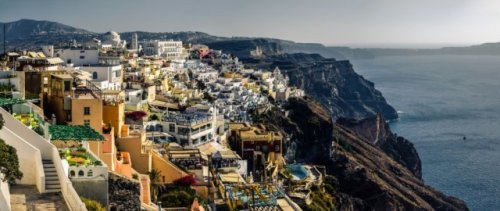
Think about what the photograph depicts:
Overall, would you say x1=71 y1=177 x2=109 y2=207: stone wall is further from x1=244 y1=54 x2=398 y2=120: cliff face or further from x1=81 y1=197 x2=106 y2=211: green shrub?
x1=244 y1=54 x2=398 y2=120: cliff face

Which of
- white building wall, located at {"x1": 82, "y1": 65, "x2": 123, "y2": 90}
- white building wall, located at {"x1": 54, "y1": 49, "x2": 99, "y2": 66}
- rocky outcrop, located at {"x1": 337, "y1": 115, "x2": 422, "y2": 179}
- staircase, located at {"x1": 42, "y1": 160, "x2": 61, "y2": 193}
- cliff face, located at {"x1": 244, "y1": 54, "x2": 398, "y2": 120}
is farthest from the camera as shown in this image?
cliff face, located at {"x1": 244, "y1": 54, "x2": 398, "y2": 120}

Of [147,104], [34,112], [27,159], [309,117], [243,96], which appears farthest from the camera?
[309,117]

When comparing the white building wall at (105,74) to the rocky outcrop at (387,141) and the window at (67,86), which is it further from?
the rocky outcrop at (387,141)

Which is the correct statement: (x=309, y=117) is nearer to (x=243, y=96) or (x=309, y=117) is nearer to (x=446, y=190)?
(x=243, y=96)

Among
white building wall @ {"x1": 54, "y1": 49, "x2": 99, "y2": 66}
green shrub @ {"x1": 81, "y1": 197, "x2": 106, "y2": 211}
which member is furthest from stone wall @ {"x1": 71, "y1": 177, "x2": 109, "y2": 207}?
white building wall @ {"x1": 54, "y1": 49, "x2": 99, "y2": 66}

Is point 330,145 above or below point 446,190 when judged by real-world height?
above

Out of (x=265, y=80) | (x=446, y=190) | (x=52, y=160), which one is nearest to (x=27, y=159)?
(x=52, y=160)
